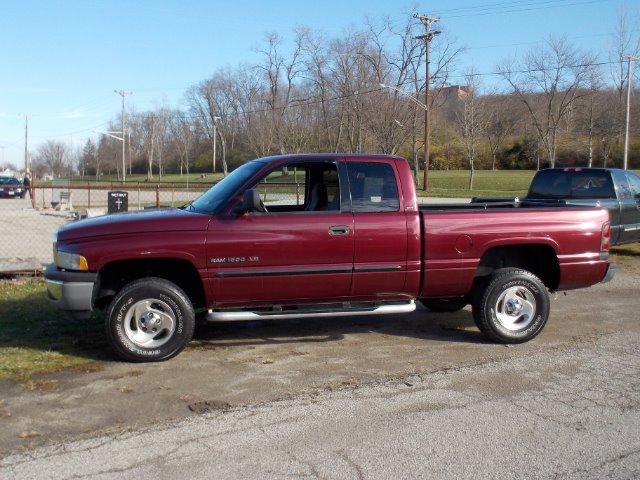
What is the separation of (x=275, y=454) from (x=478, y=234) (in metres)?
3.27

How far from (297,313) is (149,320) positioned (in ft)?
4.40

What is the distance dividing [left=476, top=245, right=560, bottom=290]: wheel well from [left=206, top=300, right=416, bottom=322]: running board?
1.08m

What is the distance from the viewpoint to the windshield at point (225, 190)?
591 cm

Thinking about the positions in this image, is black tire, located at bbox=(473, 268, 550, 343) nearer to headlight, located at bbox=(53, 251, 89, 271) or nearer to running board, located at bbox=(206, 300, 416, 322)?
running board, located at bbox=(206, 300, 416, 322)

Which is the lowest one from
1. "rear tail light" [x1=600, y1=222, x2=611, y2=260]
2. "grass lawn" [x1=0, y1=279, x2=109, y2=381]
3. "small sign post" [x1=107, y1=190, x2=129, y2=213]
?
"grass lawn" [x1=0, y1=279, x2=109, y2=381]

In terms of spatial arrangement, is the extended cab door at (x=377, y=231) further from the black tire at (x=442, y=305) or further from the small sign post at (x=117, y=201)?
the small sign post at (x=117, y=201)

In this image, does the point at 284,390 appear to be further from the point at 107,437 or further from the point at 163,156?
the point at 163,156

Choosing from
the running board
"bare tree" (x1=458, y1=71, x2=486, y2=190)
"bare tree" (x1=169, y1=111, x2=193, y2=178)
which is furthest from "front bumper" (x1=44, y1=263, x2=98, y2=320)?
"bare tree" (x1=169, y1=111, x2=193, y2=178)

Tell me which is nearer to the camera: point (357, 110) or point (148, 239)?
point (148, 239)

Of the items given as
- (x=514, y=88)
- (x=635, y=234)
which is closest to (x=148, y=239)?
(x=635, y=234)

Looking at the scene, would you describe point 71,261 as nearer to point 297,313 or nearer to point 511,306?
point 297,313

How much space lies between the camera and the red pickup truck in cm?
558

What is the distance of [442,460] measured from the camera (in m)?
3.80

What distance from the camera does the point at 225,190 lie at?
604cm
